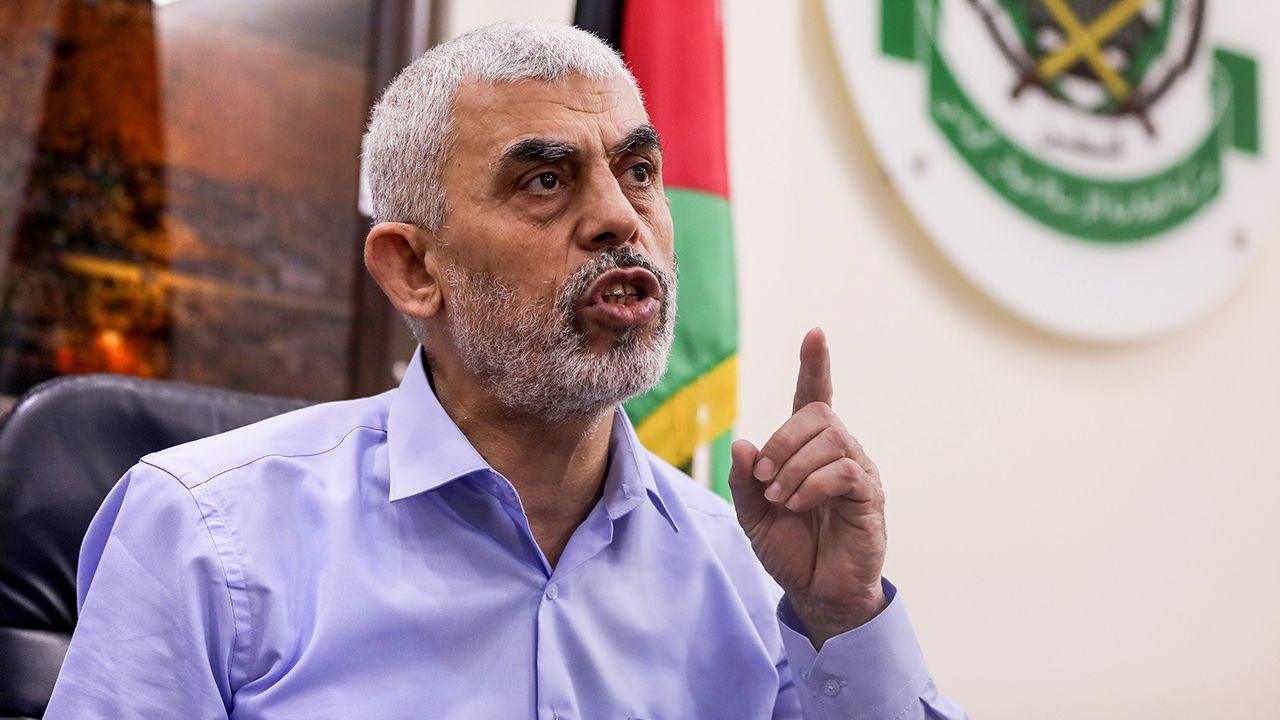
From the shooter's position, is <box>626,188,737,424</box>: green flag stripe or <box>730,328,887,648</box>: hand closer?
<box>730,328,887,648</box>: hand

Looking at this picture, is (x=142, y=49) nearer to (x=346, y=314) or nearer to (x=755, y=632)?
(x=346, y=314)

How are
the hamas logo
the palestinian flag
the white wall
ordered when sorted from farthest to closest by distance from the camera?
1. the hamas logo
2. the white wall
3. the palestinian flag

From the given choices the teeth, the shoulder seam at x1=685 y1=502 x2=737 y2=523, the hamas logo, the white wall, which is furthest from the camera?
the hamas logo

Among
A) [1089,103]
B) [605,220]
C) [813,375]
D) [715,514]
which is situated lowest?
[715,514]

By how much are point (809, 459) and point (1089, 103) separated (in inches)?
67.3

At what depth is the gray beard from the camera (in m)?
1.16

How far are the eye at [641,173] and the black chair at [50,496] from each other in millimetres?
550

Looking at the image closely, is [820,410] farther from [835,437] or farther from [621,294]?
[621,294]

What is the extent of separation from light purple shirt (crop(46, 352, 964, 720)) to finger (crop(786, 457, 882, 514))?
0.15 m

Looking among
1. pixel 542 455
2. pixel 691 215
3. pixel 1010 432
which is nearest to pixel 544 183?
pixel 542 455

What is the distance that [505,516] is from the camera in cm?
116

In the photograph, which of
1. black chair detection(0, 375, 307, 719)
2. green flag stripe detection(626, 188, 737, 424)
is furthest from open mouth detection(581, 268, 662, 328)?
green flag stripe detection(626, 188, 737, 424)

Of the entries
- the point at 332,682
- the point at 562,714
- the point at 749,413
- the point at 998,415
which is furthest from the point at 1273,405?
the point at 332,682

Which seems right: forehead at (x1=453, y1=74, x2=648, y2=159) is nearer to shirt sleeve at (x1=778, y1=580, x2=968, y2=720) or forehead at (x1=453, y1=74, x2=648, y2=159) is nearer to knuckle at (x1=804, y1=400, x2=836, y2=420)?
knuckle at (x1=804, y1=400, x2=836, y2=420)
